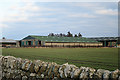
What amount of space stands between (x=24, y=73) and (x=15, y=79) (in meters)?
1.69

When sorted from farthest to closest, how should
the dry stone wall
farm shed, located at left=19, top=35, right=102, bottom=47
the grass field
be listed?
farm shed, located at left=19, top=35, right=102, bottom=47 → the grass field → the dry stone wall

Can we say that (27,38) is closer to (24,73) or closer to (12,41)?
(12,41)

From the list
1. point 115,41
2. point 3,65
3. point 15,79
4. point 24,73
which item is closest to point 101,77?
point 24,73

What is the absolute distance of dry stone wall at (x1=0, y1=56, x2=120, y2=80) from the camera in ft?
30.5

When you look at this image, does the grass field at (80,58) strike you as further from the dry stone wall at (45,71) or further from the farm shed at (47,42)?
the farm shed at (47,42)

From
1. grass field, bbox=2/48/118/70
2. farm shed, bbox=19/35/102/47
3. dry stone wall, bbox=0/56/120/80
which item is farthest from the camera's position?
farm shed, bbox=19/35/102/47

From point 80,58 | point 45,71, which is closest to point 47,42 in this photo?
point 80,58

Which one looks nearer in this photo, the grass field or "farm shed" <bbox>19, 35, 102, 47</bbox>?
the grass field

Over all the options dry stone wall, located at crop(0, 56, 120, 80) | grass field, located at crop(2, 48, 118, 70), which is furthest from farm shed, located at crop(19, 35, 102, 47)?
dry stone wall, located at crop(0, 56, 120, 80)

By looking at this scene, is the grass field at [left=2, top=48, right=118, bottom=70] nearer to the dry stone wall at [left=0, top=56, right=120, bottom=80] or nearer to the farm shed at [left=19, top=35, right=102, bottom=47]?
the dry stone wall at [left=0, top=56, right=120, bottom=80]

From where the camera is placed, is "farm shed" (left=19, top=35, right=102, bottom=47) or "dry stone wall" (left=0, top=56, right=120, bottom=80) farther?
"farm shed" (left=19, top=35, right=102, bottom=47)

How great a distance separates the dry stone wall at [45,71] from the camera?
9284mm

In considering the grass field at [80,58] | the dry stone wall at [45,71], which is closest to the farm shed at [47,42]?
the grass field at [80,58]

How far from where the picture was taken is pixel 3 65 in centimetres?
1828
